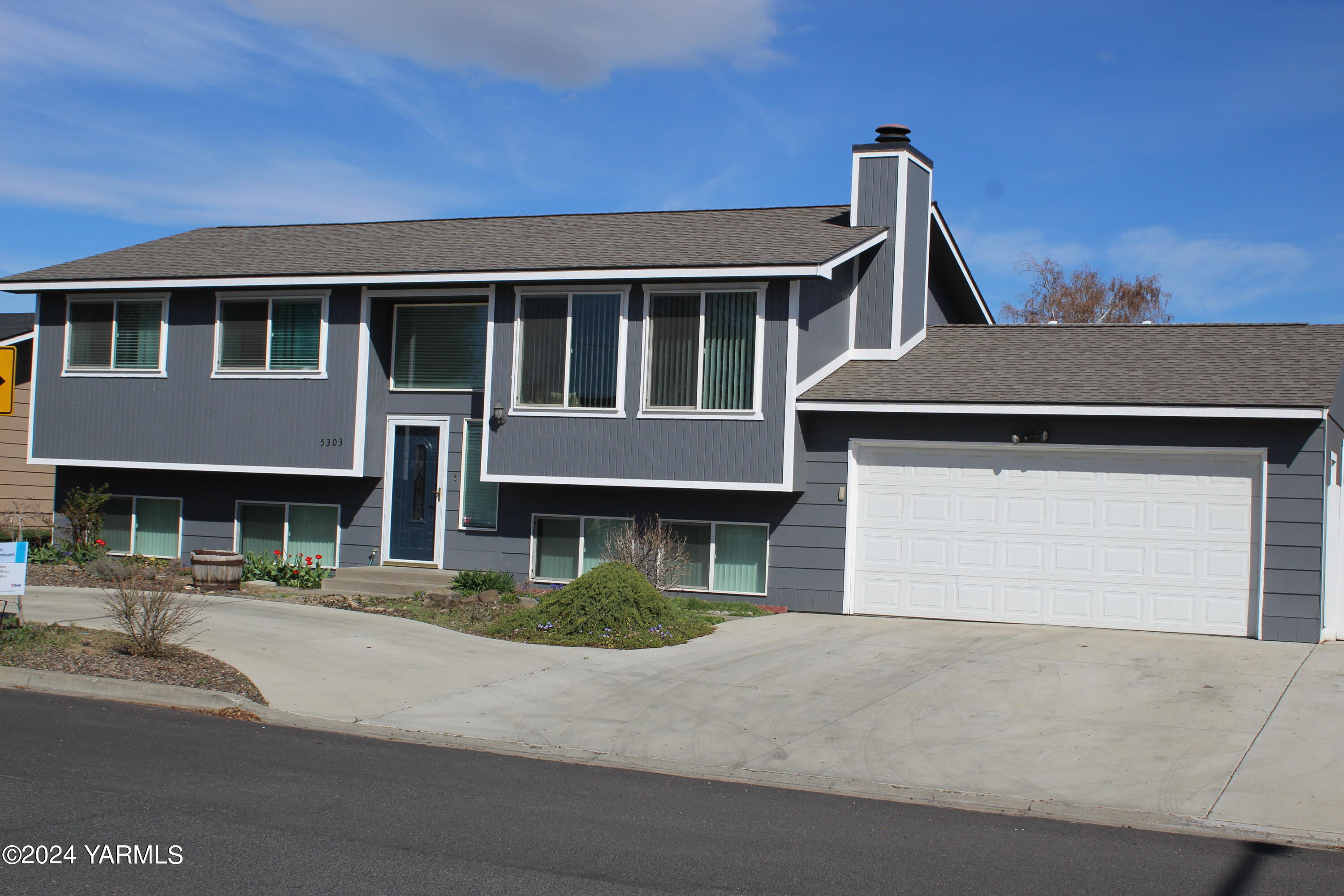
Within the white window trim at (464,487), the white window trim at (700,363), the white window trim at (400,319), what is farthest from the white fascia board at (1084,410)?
the white window trim at (400,319)

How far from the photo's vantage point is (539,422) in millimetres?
16047

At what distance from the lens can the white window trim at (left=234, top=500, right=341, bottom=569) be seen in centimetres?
1775

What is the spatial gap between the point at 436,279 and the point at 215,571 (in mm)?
5084

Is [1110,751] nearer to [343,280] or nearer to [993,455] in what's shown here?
[993,455]

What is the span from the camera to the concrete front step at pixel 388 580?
1609 cm

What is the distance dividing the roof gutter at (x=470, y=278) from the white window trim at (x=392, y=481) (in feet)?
7.25

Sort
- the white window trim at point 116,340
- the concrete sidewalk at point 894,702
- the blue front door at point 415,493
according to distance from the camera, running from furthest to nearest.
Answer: the white window trim at point 116,340, the blue front door at point 415,493, the concrete sidewalk at point 894,702

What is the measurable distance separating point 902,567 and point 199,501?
443 inches

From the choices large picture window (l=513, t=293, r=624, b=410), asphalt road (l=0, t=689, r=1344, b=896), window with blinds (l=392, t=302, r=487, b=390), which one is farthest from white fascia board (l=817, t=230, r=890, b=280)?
asphalt road (l=0, t=689, r=1344, b=896)

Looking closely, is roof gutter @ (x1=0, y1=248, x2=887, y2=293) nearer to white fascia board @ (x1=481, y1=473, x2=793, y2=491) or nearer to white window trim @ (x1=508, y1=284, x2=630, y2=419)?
white window trim @ (x1=508, y1=284, x2=630, y2=419)

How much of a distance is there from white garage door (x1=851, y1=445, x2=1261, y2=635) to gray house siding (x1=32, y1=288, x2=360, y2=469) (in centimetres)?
793

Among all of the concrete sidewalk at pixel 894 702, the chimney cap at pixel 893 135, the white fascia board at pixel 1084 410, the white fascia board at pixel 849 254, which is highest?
the chimney cap at pixel 893 135

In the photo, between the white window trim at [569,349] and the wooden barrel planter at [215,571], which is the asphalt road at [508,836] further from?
the white window trim at [569,349]

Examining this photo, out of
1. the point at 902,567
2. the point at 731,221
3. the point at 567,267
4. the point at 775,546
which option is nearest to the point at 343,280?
the point at 567,267
